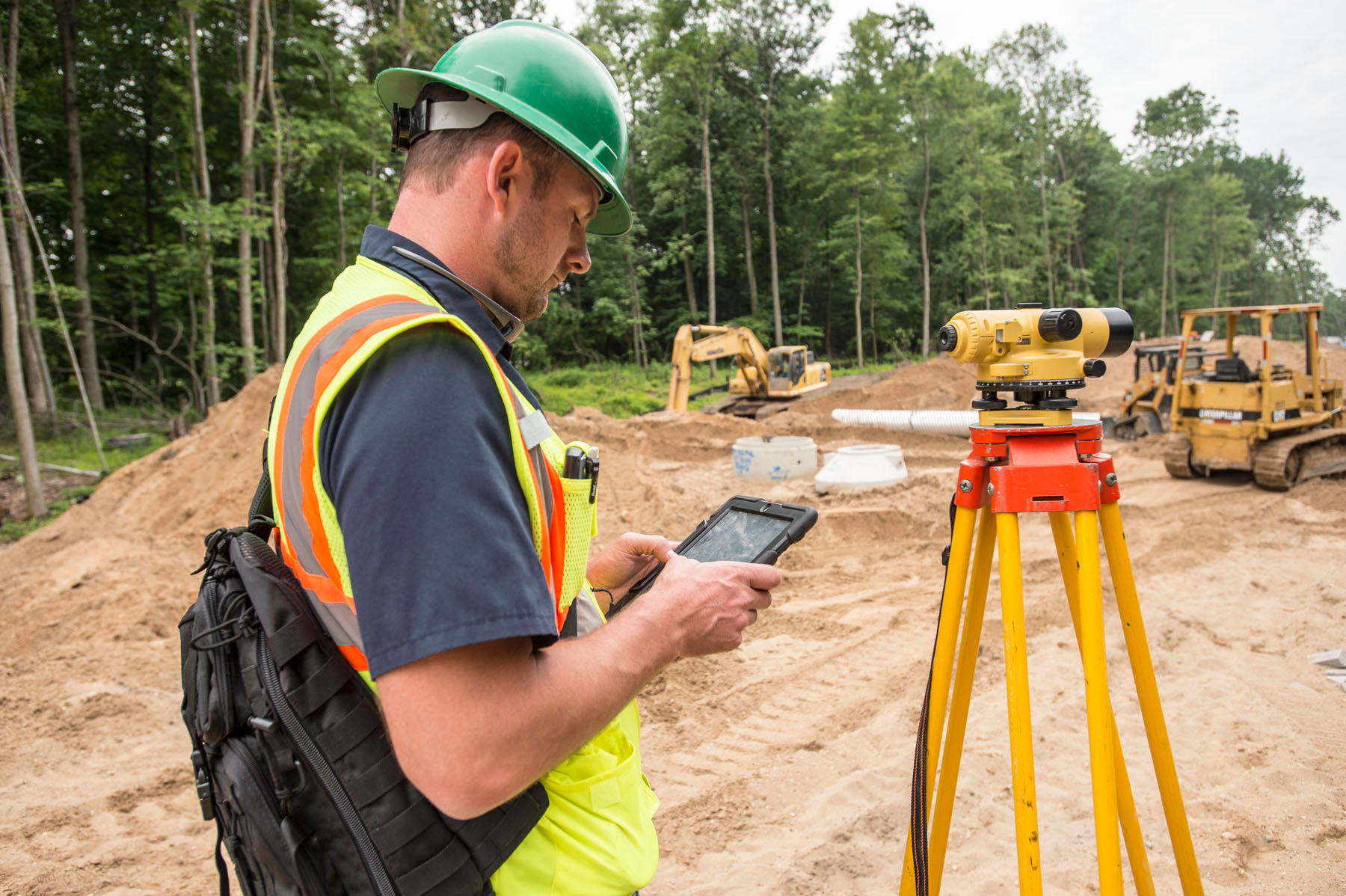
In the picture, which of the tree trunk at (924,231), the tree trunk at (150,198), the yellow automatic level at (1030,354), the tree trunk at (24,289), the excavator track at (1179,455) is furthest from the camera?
the tree trunk at (924,231)

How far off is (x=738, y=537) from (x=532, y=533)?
2.09 ft

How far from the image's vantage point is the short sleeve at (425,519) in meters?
0.78

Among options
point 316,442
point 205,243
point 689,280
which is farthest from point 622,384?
point 316,442

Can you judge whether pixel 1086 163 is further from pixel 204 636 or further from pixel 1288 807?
pixel 204 636

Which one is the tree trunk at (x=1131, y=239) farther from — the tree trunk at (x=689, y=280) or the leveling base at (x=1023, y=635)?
the leveling base at (x=1023, y=635)

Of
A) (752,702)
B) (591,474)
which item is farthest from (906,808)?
(591,474)

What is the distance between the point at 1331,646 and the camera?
4.46m

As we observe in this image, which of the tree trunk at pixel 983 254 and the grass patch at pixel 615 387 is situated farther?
the tree trunk at pixel 983 254

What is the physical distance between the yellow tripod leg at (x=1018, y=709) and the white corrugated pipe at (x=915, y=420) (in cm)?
1132

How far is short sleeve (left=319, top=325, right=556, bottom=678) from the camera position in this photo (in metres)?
0.78

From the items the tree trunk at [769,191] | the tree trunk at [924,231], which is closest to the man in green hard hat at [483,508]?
the tree trunk at [769,191]

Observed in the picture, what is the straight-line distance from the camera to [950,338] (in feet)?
6.56

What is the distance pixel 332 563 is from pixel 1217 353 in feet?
47.9

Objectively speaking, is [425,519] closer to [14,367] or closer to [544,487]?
[544,487]
